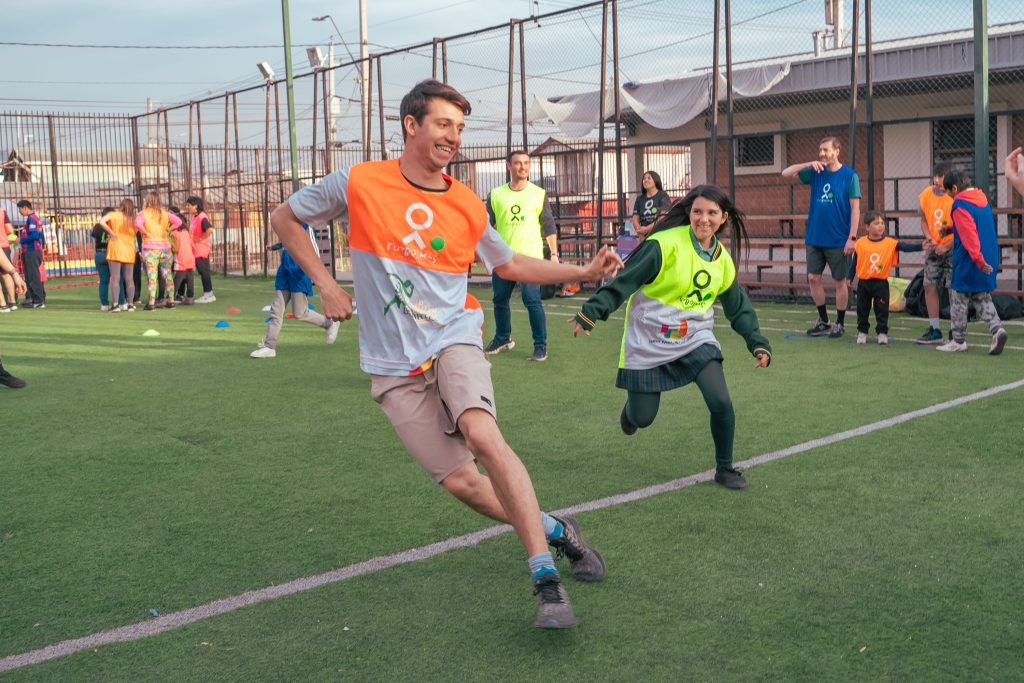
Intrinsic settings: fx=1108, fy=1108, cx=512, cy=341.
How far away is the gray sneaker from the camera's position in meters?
3.78

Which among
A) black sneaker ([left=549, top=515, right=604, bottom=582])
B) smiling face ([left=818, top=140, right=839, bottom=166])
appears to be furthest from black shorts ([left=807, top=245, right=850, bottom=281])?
black sneaker ([left=549, top=515, right=604, bottom=582])

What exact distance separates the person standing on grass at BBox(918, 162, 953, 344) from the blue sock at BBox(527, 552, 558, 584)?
27.4ft

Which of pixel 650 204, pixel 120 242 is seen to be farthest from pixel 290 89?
pixel 650 204

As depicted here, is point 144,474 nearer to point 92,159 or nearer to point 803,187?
point 803,187

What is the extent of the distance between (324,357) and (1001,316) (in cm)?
786

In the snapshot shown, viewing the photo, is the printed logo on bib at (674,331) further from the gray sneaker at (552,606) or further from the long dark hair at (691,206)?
the gray sneaker at (552,606)

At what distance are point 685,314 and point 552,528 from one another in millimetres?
1945

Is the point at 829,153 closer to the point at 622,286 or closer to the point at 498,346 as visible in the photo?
the point at 498,346

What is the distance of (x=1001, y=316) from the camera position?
1302cm

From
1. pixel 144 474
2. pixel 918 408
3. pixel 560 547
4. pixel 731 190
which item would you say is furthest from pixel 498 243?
pixel 731 190

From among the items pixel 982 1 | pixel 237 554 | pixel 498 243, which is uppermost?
pixel 982 1

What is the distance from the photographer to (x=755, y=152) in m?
22.8

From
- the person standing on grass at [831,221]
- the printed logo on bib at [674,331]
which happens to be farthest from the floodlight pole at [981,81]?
the printed logo on bib at [674,331]

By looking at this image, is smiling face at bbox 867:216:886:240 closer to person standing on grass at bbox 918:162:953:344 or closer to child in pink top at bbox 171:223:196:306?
person standing on grass at bbox 918:162:953:344
